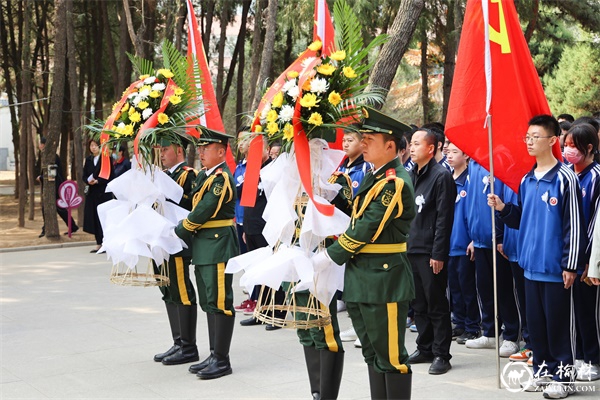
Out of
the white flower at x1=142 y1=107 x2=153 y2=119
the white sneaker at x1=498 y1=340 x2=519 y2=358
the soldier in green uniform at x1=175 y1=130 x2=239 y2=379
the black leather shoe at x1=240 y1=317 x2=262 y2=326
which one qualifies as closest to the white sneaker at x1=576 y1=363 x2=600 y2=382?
the white sneaker at x1=498 y1=340 x2=519 y2=358

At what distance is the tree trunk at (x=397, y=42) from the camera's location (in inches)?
369

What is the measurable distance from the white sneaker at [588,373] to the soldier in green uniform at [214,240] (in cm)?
257

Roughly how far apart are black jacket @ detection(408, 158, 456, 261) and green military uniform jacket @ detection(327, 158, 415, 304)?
1.52m

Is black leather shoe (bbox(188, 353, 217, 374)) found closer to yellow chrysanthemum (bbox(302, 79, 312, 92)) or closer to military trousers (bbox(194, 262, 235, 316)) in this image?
military trousers (bbox(194, 262, 235, 316))

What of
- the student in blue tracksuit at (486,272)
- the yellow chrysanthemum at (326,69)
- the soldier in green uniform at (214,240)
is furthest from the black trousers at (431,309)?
the yellow chrysanthemum at (326,69)

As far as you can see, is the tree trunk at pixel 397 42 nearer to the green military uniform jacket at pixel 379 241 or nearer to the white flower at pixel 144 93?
the white flower at pixel 144 93

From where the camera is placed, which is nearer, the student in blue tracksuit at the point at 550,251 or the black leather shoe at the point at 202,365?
the student in blue tracksuit at the point at 550,251

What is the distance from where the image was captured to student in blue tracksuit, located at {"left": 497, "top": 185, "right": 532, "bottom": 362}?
6113 millimetres

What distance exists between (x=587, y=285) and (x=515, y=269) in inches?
29.2

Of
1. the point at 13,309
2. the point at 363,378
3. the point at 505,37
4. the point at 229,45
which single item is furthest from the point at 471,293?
the point at 229,45

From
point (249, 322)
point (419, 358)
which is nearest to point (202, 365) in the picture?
point (419, 358)

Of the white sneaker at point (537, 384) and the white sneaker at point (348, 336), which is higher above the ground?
the white sneaker at point (537, 384)

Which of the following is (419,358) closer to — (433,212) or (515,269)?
(515,269)

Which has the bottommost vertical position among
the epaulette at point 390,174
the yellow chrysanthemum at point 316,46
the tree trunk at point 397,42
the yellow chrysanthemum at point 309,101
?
the epaulette at point 390,174
